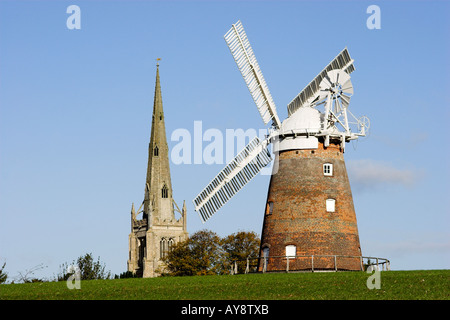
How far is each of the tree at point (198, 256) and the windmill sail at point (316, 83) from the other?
51.4 m

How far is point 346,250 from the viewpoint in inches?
1710

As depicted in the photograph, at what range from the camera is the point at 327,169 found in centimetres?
4425

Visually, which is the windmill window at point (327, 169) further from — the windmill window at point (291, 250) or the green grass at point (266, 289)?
the green grass at point (266, 289)

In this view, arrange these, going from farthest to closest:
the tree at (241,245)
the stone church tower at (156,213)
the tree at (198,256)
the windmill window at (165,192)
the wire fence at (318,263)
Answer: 1. the windmill window at (165,192)
2. the stone church tower at (156,213)
3. the tree at (198,256)
4. the tree at (241,245)
5. the wire fence at (318,263)

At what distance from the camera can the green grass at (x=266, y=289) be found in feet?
95.6

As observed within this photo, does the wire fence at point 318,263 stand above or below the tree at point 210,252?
below

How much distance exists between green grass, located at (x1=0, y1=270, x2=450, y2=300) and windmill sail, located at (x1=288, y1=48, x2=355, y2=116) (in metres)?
12.6

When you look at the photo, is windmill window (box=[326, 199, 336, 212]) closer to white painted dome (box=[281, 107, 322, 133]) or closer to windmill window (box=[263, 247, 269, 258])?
white painted dome (box=[281, 107, 322, 133])

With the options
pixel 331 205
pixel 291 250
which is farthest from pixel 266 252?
pixel 331 205

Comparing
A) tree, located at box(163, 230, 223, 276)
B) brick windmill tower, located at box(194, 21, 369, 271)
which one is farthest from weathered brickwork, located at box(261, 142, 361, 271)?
tree, located at box(163, 230, 223, 276)

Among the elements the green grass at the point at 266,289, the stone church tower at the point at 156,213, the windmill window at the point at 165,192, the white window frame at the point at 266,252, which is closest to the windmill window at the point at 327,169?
the white window frame at the point at 266,252
